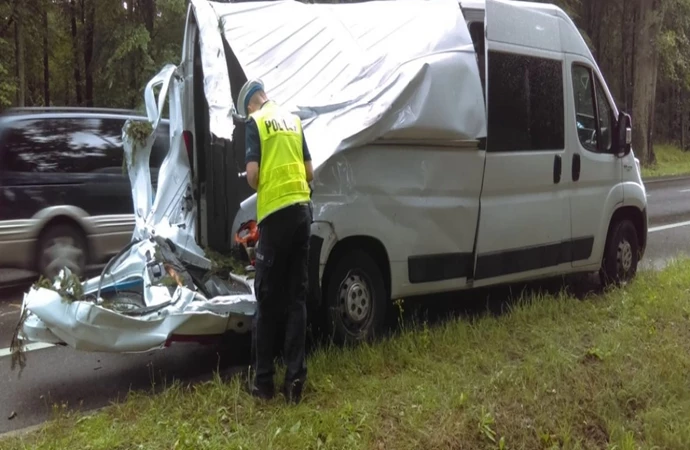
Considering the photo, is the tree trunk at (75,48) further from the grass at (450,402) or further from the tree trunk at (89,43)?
the grass at (450,402)

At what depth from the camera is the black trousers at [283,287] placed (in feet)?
14.4

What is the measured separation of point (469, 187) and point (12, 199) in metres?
4.65

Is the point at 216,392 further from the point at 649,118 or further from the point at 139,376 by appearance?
the point at 649,118

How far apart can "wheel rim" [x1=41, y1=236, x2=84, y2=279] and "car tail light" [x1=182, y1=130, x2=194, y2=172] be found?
2.66 meters

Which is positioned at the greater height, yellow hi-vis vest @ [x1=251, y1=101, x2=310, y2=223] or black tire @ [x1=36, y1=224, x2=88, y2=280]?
yellow hi-vis vest @ [x1=251, y1=101, x2=310, y2=223]

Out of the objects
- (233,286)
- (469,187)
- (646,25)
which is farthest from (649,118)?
(233,286)

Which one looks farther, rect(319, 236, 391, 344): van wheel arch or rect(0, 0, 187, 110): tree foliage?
rect(0, 0, 187, 110): tree foliage

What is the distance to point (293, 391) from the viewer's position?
Answer: 4410 mm

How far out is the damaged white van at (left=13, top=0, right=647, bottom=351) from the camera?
5.20m

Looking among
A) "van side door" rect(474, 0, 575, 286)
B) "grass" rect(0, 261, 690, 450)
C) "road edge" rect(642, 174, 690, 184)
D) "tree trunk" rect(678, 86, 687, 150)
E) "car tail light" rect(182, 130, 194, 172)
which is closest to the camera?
"grass" rect(0, 261, 690, 450)

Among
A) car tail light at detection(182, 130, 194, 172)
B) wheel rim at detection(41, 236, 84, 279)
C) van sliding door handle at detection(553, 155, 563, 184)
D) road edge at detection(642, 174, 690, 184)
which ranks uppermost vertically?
car tail light at detection(182, 130, 194, 172)

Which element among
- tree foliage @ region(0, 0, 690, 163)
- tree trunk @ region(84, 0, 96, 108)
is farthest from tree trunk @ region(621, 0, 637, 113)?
tree trunk @ region(84, 0, 96, 108)

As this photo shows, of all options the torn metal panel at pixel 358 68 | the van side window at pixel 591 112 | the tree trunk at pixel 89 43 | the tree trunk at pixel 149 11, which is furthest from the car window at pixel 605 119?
the tree trunk at pixel 89 43

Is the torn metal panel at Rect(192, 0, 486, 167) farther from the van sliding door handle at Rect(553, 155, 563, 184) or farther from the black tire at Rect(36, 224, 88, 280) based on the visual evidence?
the black tire at Rect(36, 224, 88, 280)
